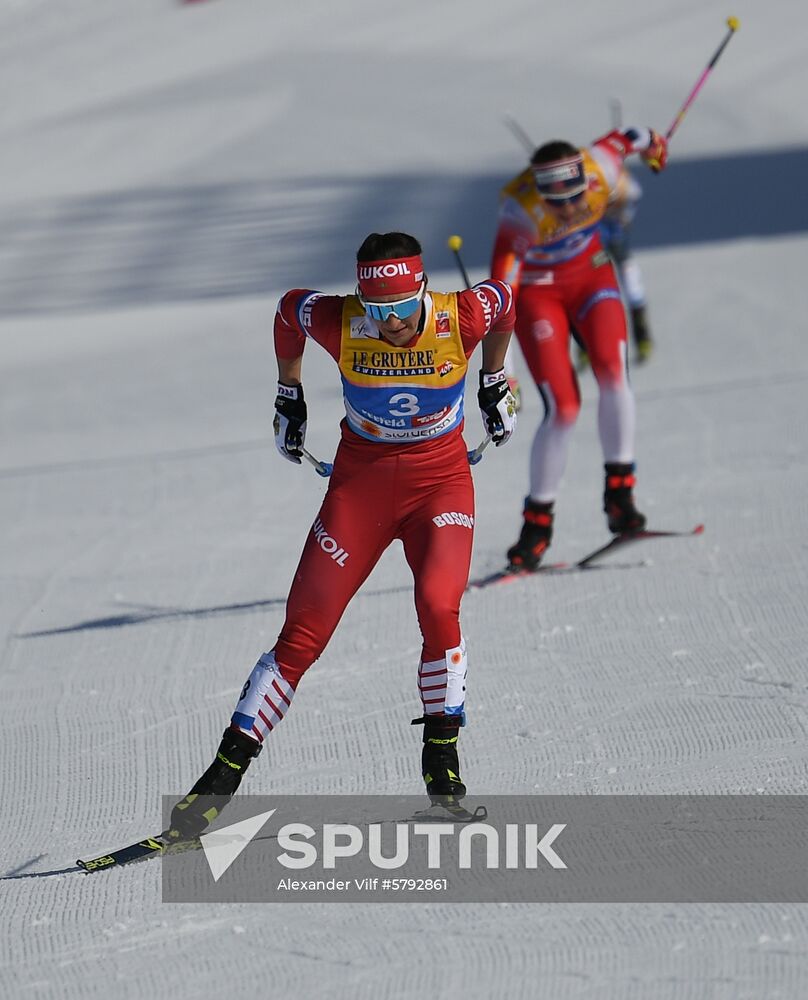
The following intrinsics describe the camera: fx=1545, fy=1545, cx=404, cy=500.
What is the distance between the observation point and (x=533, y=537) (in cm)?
720

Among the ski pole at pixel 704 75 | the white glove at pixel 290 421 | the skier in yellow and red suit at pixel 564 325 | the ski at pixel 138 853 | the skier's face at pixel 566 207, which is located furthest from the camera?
the ski pole at pixel 704 75

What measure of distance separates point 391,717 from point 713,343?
6.99 meters

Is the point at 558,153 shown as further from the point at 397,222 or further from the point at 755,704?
the point at 397,222

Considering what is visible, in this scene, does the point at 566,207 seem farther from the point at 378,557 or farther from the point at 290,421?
the point at 378,557

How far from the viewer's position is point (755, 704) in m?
5.26

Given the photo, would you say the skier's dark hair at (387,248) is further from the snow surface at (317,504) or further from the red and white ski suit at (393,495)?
the snow surface at (317,504)

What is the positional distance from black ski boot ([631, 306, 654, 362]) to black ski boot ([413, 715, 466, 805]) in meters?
7.46

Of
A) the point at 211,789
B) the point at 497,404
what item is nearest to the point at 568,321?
the point at 497,404

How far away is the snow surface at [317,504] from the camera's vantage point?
12.6 feet

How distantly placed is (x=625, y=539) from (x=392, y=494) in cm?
294

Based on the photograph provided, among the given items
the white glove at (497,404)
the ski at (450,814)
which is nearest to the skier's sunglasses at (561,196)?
the white glove at (497,404)

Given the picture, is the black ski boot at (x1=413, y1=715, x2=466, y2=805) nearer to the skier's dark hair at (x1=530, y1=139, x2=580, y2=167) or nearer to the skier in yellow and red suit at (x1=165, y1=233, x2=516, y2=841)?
the skier in yellow and red suit at (x1=165, y1=233, x2=516, y2=841)

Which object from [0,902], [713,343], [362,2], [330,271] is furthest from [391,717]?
[362,2]

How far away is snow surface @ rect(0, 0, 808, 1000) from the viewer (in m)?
3.84
